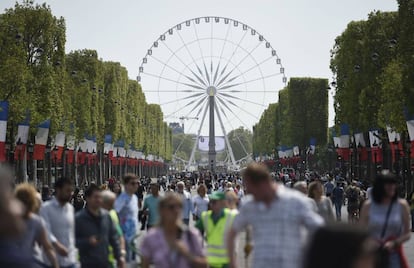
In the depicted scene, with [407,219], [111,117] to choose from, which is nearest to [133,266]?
[407,219]

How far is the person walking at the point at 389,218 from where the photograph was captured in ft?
36.4

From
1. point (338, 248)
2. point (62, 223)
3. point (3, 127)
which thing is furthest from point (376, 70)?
point (338, 248)

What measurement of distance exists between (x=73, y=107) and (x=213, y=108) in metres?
86.6

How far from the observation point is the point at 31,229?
1006 cm

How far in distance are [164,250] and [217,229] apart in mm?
4828

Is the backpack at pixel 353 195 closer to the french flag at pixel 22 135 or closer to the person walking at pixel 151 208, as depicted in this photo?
the person walking at pixel 151 208

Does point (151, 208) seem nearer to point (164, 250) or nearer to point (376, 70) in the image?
point (164, 250)

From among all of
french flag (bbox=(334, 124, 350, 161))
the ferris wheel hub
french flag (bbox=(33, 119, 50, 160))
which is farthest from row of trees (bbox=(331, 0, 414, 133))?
the ferris wheel hub

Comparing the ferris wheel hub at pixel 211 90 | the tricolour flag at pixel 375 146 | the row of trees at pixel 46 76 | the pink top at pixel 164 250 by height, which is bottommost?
the pink top at pixel 164 250

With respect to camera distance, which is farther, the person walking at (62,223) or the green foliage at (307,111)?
the green foliage at (307,111)

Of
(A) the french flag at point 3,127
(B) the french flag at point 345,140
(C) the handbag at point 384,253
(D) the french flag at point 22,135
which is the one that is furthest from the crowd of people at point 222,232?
(B) the french flag at point 345,140

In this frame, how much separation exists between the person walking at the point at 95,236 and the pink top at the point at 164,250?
2965 millimetres

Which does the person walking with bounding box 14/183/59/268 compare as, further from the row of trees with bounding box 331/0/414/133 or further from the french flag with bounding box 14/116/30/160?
the french flag with bounding box 14/116/30/160

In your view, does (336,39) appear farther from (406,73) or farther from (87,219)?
(87,219)
